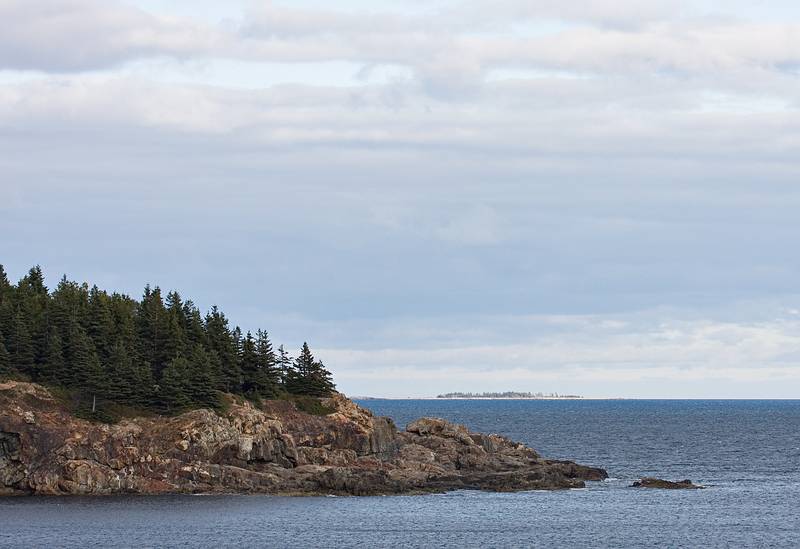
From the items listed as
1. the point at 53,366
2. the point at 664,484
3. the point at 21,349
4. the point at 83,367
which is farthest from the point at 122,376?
the point at 664,484

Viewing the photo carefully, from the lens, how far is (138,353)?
153 m

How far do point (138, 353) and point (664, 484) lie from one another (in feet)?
219

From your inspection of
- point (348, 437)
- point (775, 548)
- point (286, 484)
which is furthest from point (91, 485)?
point (775, 548)

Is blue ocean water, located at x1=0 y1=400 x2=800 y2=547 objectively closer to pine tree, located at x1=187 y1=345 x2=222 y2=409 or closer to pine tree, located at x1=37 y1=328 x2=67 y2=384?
pine tree, located at x1=187 y1=345 x2=222 y2=409

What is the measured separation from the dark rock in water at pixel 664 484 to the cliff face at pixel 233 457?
26.1 ft

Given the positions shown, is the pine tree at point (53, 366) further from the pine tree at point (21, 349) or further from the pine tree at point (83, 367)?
the pine tree at point (21, 349)

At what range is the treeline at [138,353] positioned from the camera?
141250 millimetres

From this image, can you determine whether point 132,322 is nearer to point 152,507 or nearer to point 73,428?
point 73,428

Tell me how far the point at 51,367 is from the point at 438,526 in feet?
178

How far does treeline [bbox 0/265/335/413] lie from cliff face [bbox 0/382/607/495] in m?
5.15

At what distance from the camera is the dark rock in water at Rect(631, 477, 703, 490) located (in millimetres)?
147613

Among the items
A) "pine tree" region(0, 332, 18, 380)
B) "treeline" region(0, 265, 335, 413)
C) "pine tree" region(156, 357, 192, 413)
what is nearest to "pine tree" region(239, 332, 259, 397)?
"treeline" region(0, 265, 335, 413)

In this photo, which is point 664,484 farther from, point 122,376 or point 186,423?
point 122,376

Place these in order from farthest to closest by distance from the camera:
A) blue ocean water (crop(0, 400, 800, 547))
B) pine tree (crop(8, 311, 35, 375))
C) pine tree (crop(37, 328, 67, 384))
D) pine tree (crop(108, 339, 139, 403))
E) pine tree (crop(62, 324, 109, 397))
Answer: pine tree (crop(8, 311, 35, 375)), pine tree (crop(37, 328, 67, 384)), pine tree (crop(108, 339, 139, 403)), pine tree (crop(62, 324, 109, 397)), blue ocean water (crop(0, 400, 800, 547))
